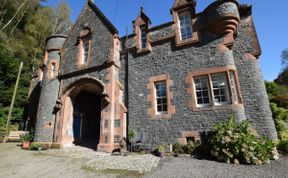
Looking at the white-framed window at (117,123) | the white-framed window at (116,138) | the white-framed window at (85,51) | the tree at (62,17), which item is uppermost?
the tree at (62,17)

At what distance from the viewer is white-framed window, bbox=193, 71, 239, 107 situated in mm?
8492

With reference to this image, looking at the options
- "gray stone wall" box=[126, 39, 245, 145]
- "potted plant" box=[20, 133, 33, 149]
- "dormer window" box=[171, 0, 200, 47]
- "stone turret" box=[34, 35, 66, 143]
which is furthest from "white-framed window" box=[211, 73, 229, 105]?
"potted plant" box=[20, 133, 33, 149]

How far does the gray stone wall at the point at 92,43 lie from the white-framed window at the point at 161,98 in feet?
13.4

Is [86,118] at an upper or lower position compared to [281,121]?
upper

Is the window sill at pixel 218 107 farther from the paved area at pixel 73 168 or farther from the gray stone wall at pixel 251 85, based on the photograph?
the paved area at pixel 73 168

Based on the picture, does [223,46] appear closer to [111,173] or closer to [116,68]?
[116,68]

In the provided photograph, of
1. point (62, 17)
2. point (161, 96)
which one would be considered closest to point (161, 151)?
point (161, 96)

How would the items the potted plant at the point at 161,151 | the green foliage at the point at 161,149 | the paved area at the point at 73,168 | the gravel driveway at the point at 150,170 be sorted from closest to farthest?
the gravel driveway at the point at 150,170
the paved area at the point at 73,168
the potted plant at the point at 161,151
the green foliage at the point at 161,149

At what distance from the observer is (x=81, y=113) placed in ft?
46.9

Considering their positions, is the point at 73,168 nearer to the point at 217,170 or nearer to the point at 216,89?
the point at 217,170

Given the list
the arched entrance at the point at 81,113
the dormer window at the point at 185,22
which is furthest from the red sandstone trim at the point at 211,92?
the arched entrance at the point at 81,113

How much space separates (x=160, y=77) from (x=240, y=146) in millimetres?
A: 5439

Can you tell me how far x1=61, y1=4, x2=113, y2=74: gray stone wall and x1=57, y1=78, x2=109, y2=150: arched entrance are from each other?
152cm

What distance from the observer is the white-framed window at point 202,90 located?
29.6ft
